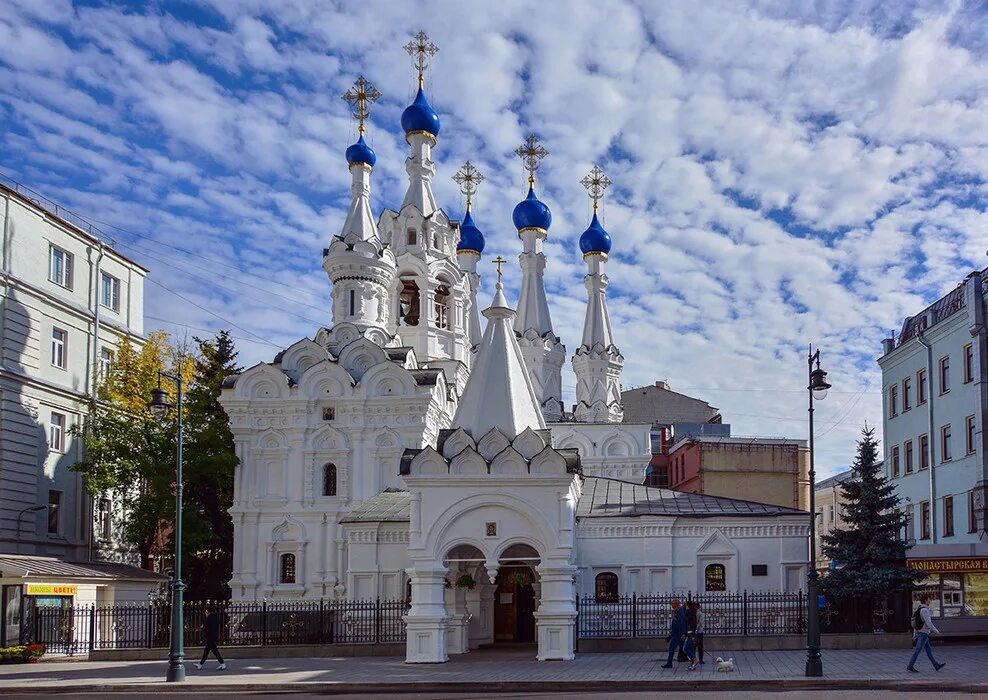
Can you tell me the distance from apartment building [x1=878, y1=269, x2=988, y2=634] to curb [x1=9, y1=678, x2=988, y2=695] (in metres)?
11.6

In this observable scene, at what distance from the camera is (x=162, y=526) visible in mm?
40188

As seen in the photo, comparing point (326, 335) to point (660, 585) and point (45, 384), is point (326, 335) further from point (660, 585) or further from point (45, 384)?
point (660, 585)

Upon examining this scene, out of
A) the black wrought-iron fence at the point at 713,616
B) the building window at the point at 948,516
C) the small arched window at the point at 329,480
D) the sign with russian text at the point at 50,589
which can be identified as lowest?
the black wrought-iron fence at the point at 713,616

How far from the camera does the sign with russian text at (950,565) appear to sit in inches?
1160

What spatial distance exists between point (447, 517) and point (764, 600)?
8234 millimetres

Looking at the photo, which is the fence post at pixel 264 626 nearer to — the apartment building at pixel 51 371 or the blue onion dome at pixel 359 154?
the apartment building at pixel 51 371

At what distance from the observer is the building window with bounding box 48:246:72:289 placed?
36.9 m

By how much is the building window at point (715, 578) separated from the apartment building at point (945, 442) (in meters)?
5.12

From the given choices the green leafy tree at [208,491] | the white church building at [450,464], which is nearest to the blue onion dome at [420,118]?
the white church building at [450,464]

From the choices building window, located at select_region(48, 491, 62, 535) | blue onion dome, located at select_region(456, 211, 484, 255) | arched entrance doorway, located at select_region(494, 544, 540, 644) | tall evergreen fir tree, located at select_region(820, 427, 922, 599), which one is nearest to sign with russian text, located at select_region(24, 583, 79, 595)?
building window, located at select_region(48, 491, 62, 535)

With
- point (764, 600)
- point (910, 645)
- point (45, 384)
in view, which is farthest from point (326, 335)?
point (910, 645)

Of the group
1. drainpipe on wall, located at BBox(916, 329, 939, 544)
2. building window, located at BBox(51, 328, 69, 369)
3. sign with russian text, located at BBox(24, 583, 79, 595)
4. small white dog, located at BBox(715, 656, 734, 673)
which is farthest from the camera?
drainpipe on wall, located at BBox(916, 329, 939, 544)

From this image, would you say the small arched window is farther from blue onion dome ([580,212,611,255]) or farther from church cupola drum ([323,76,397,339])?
blue onion dome ([580,212,611,255])

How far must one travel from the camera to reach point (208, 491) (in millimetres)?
42156
